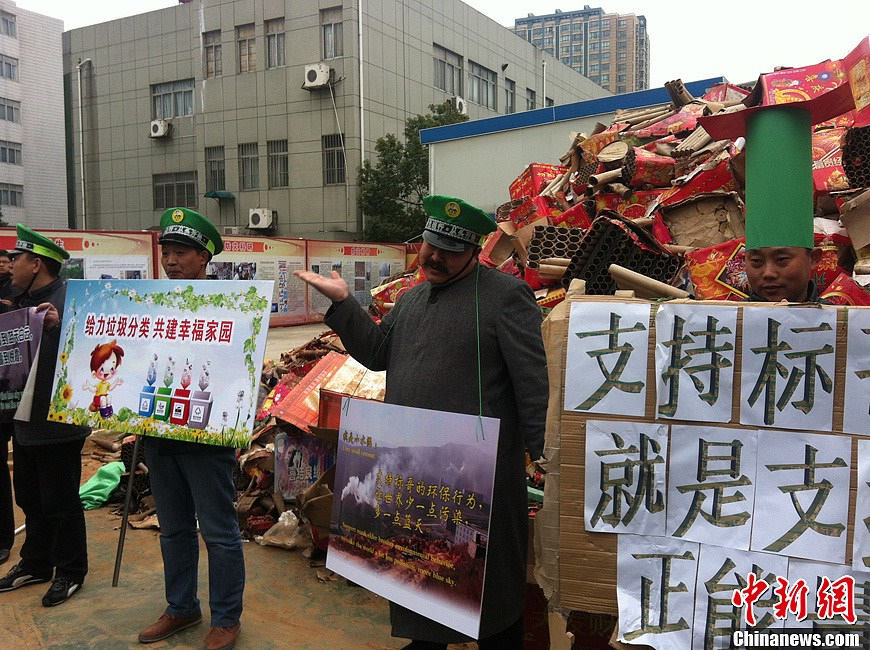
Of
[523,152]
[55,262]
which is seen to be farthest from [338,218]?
[55,262]

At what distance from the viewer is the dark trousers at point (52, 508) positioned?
10.8ft

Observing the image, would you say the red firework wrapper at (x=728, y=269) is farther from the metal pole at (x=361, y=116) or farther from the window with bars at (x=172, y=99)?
the window with bars at (x=172, y=99)

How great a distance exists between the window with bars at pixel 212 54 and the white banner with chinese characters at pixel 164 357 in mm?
27319

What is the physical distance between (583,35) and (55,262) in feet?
301

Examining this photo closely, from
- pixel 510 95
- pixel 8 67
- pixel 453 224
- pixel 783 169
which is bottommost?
pixel 453 224

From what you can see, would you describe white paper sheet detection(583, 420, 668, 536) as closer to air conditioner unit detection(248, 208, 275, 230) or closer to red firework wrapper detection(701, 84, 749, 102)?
red firework wrapper detection(701, 84, 749, 102)

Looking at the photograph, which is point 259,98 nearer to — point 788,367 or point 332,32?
point 332,32

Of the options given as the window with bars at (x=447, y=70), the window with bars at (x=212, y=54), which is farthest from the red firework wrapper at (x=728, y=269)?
the window with bars at (x=212, y=54)

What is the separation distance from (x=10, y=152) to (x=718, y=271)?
3849cm

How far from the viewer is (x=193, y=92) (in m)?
28.0

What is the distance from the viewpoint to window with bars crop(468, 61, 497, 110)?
3123 cm

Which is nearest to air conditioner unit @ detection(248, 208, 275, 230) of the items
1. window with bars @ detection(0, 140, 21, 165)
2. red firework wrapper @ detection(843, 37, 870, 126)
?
window with bars @ detection(0, 140, 21, 165)

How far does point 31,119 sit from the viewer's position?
111 feet

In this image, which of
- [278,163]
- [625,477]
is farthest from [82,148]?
[625,477]
